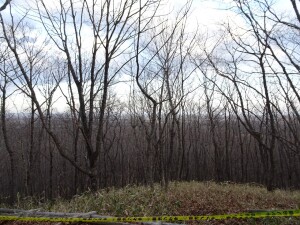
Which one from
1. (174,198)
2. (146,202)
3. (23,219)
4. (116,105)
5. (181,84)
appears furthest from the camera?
(116,105)

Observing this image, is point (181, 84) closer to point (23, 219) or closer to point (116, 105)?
point (23, 219)

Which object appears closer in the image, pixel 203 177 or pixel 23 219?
pixel 23 219

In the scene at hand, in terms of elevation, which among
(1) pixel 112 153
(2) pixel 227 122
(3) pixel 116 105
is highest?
(3) pixel 116 105

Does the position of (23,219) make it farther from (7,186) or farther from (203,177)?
(7,186)

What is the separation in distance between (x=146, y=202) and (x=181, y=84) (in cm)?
782

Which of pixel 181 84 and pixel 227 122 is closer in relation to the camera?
pixel 181 84

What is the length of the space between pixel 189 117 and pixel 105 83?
79.9 ft

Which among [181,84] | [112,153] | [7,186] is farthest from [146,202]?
[7,186]

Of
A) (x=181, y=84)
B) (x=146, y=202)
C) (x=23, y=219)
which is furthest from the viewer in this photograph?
(x=181, y=84)

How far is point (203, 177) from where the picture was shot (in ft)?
103

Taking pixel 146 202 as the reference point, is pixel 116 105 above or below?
above

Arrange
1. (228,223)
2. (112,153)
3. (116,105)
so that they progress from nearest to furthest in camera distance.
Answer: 1. (228,223)
2. (116,105)
3. (112,153)

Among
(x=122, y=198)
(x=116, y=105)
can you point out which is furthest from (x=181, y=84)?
(x=116, y=105)

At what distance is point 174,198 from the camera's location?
8.06 metres
